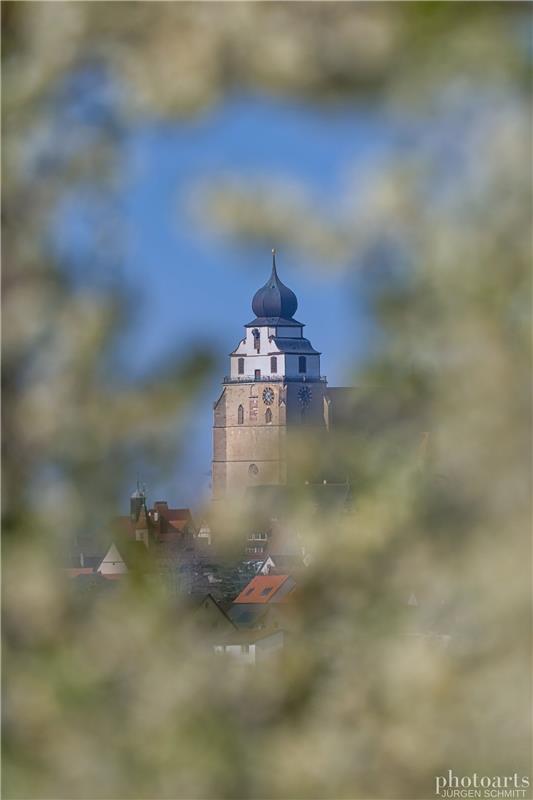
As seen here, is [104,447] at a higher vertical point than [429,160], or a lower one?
lower

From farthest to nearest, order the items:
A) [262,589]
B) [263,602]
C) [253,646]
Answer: [262,589] < [263,602] < [253,646]

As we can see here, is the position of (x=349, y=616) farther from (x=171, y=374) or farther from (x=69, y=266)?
(x=69, y=266)

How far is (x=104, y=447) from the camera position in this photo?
1080 mm

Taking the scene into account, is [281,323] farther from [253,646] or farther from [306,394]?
[306,394]

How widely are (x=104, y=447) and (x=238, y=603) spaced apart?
656 mm

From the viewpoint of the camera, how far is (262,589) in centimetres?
153

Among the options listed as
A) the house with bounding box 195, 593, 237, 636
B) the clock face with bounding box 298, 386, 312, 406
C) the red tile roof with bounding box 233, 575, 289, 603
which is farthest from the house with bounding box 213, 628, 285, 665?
the clock face with bounding box 298, 386, 312, 406

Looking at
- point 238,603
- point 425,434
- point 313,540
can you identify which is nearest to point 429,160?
point 425,434

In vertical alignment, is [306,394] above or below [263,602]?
above

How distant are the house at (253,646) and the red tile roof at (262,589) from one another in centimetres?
13

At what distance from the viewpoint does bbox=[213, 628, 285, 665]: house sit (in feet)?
3.46

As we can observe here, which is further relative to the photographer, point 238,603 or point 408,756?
point 238,603

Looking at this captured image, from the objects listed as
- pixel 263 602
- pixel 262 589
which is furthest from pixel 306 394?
pixel 263 602

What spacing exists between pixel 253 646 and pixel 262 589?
1.38 feet
